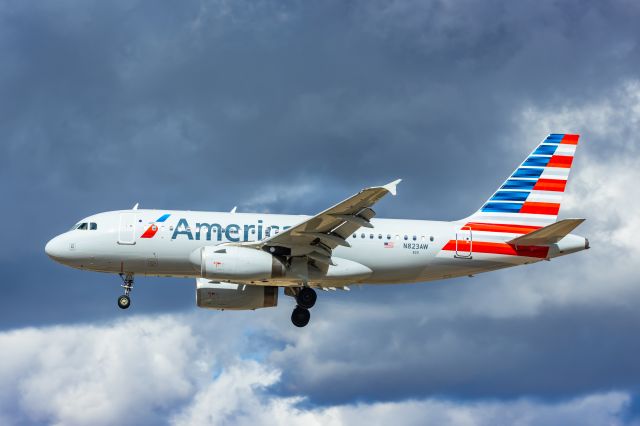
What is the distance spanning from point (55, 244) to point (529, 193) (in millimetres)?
22625

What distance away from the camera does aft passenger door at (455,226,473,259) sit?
161 ft

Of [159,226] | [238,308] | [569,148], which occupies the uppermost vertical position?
[569,148]

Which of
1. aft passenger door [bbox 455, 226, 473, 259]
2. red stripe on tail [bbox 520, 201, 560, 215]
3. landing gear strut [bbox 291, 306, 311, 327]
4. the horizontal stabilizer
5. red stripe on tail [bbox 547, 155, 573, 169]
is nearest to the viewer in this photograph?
the horizontal stabilizer

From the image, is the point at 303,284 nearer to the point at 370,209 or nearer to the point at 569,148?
the point at 370,209

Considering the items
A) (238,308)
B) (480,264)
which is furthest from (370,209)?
(238,308)

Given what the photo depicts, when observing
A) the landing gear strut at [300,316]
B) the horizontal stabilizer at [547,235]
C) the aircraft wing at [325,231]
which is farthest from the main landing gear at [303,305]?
the horizontal stabilizer at [547,235]

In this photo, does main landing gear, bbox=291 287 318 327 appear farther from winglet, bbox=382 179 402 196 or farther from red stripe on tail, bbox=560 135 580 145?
red stripe on tail, bbox=560 135 580 145

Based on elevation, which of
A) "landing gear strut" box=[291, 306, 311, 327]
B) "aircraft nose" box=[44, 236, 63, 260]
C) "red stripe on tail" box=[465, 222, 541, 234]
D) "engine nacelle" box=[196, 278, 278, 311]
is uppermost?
"red stripe on tail" box=[465, 222, 541, 234]

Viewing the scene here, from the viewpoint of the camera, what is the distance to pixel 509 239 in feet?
163

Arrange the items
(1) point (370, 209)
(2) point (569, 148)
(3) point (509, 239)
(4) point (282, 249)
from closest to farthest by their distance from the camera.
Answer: (1) point (370, 209) < (4) point (282, 249) < (3) point (509, 239) < (2) point (569, 148)

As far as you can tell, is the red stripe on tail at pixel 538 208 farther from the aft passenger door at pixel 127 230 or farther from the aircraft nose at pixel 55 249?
the aircraft nose at pixel 55 249

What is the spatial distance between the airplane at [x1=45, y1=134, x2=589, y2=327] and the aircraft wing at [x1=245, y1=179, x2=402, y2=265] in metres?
0.05

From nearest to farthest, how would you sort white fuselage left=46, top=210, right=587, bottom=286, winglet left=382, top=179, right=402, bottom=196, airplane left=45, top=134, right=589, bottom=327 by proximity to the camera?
winglet left=382, top=179, right=402, bottom=196, airplane left=45, top=134, right=589, bottom=327, white fuselage left=46, top=210, right=587, bottom=286

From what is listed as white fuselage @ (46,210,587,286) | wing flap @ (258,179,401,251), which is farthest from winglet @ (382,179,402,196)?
white fuselage @ (46,210,587,286)
